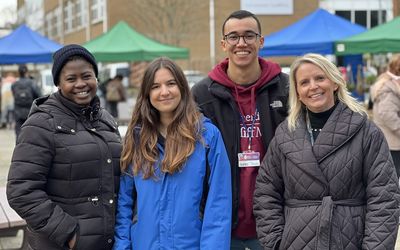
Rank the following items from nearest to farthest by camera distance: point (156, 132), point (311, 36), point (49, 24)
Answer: point (156, 132), point (311, 36), point (49, 24)

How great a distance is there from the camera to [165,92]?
2938mm

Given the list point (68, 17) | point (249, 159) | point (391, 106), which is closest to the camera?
point (249, 159)

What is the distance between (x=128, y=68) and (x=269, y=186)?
80.1ft

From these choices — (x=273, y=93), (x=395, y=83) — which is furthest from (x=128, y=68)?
(x=273, y=93)

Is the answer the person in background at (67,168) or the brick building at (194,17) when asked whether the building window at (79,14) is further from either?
the person in background at (67,168)

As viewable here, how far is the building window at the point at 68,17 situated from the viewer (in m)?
46.2

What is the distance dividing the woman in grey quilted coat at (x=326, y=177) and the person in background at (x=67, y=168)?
82 cm

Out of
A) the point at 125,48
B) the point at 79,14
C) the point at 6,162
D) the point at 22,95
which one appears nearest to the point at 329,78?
the point at 6,162

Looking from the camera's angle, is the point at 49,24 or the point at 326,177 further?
the point at 49,24

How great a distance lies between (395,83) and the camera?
6516 millimetres

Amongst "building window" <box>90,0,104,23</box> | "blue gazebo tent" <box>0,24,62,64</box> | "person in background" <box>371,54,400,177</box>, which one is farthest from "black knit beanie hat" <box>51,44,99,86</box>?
"building window" <box>90,0,104,23</box>

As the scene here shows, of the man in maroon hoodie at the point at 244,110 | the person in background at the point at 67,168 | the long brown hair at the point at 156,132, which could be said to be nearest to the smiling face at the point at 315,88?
the man in maroon hoodie at the point at 244,110

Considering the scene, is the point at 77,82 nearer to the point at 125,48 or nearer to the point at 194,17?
the point at 125,48

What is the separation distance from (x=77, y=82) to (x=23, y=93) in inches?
400
